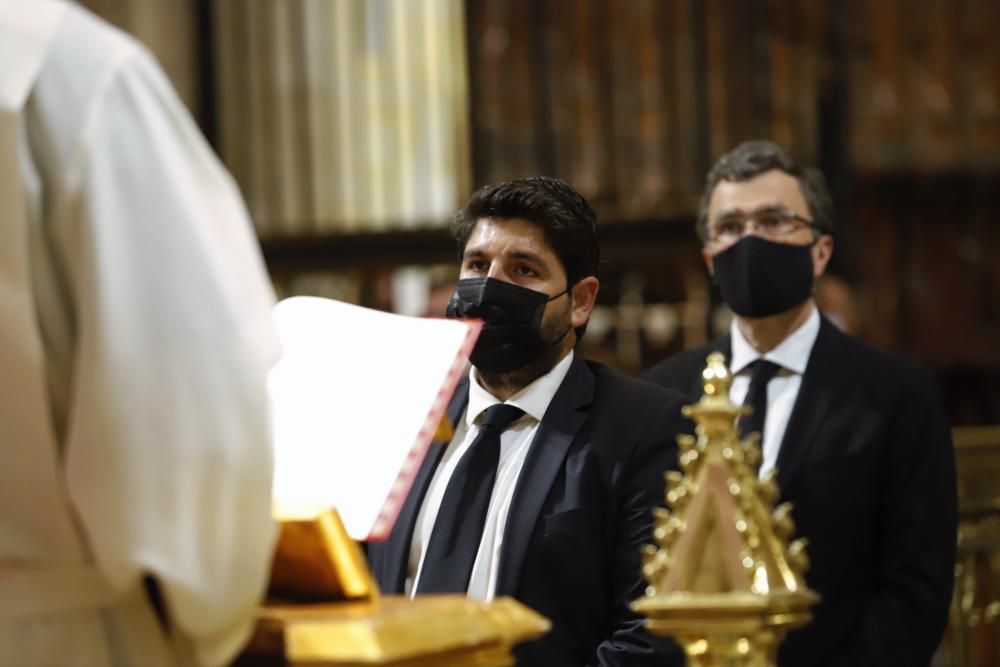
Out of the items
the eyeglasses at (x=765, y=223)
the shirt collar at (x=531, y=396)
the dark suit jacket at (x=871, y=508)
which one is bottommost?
the dark suit jacket at (x=871, y=508)

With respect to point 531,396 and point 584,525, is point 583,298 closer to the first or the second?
point 531,396

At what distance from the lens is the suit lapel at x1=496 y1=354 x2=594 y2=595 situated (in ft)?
8.84

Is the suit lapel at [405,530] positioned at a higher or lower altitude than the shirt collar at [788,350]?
lower

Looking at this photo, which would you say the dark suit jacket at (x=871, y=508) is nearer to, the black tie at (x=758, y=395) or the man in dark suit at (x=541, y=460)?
the black tie at (x=758, y=395)

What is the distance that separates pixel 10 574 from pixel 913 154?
6212mm

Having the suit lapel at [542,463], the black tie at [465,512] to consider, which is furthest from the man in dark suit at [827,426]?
the black tie at [465,512]

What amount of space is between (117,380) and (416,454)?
0.60 m

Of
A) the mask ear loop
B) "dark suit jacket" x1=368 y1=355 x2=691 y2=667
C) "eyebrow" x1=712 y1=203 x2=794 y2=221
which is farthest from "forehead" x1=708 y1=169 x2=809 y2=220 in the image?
"dark suit jacket" x1=368 y1=355 x2=691 y2=667

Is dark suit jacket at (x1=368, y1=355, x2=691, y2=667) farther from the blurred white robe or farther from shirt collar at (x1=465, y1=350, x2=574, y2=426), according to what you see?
the blurred white robe

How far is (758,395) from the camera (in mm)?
3662

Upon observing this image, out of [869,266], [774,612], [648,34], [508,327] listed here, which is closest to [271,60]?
[648,34]

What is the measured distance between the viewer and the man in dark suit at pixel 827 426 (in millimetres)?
3334

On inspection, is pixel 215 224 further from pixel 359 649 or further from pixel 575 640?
pixel 575 640

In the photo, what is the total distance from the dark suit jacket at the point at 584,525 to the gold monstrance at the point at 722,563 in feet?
2.29
